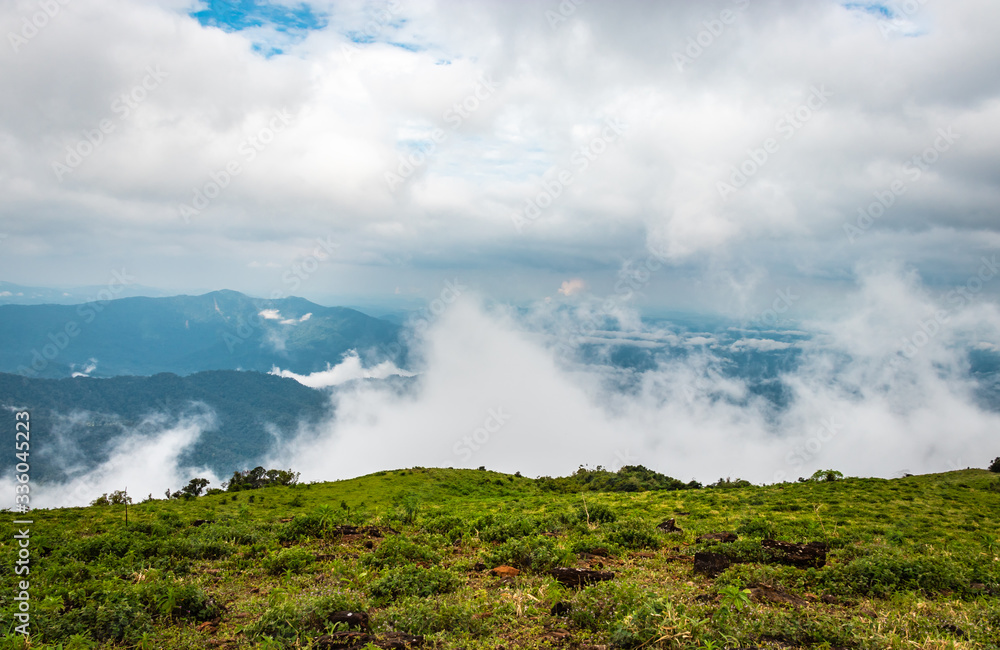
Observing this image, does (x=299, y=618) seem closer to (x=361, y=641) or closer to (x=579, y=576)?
(x=361, y=641)

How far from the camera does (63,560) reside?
1343 cm

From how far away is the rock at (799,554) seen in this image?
12164 mm

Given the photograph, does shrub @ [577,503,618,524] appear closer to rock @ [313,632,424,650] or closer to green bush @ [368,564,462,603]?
green bush @ [368,564,462,603]

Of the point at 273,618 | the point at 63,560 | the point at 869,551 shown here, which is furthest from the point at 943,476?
the point at 63,560

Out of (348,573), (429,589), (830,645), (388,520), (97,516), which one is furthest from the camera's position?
(97,516)

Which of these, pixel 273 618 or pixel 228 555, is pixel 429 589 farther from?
pixel 228 555

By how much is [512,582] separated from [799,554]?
7.47 m

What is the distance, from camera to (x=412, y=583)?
11250 millimetres

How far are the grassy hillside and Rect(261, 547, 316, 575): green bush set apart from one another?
0.05 m

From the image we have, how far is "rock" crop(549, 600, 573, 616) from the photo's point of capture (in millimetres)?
9675

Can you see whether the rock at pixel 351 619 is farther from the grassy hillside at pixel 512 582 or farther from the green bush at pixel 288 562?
the green bush at pixel 288 562

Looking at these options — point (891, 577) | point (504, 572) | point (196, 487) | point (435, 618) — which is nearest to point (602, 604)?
point (435, 618)

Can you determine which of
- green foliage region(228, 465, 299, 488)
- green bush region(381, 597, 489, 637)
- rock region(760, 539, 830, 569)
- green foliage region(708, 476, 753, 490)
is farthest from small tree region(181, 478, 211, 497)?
rock region(760, 539, 830, 569)

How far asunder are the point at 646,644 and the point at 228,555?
42.6 feet
